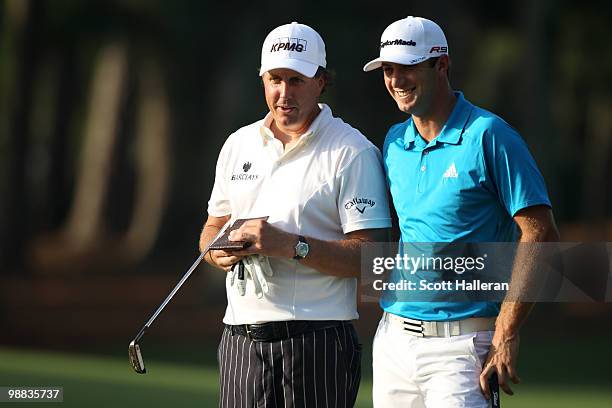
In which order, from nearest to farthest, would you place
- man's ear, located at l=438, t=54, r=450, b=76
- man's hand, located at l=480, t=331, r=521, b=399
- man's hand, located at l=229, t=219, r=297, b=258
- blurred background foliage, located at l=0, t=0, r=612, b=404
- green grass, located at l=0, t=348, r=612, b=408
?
man's hand, located at l=480, t=331, r=521, b=399
man's hand, located at l=229, t=219, r=297, b=258
man's ear, located at l=438, t=54, r=450, b=76
green grass, located at l=0, t=348, r=612, b=408
blurred background foliage, located at l=0, t=0, r=612, b=404

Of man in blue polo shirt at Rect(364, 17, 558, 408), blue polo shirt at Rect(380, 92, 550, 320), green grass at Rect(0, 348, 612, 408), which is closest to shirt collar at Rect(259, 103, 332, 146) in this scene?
man in blue polo shirt at Rect(364, 17, 558, 408)

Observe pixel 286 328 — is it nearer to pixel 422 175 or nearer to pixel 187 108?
pixel 422 175

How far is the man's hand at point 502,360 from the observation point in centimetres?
464

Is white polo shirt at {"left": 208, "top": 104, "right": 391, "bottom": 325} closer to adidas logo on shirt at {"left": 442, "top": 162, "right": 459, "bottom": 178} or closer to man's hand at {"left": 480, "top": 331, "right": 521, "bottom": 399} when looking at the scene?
adidas logo on shirt at {"left": 442, "top": 162, "right": 459, "bottom": 178}

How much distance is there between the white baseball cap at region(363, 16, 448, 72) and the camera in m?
4.97

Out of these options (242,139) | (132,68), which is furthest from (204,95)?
(242,139)

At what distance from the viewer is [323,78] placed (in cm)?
529

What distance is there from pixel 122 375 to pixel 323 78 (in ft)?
25.2

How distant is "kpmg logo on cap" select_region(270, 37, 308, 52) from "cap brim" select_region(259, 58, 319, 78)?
2.4 inches

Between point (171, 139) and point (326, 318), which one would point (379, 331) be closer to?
point (326, 318)

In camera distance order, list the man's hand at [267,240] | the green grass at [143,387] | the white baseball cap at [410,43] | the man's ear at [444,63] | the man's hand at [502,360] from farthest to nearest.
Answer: the green grass at [143,387]
the man's ear at [444,63]
the white baseball cap at [410,43]
the man's hand at [267,240]
the man's hand at [502,360]

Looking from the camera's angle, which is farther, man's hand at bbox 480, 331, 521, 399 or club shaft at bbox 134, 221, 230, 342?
club shaft at bbox 134, 221, 230, 342

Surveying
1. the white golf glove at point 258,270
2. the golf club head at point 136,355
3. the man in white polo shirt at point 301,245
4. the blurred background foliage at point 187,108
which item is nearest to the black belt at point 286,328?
the man in white polo shirt at point 301,245

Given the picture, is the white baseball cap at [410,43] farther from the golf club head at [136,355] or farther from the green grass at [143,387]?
the green grass at [143,387]
